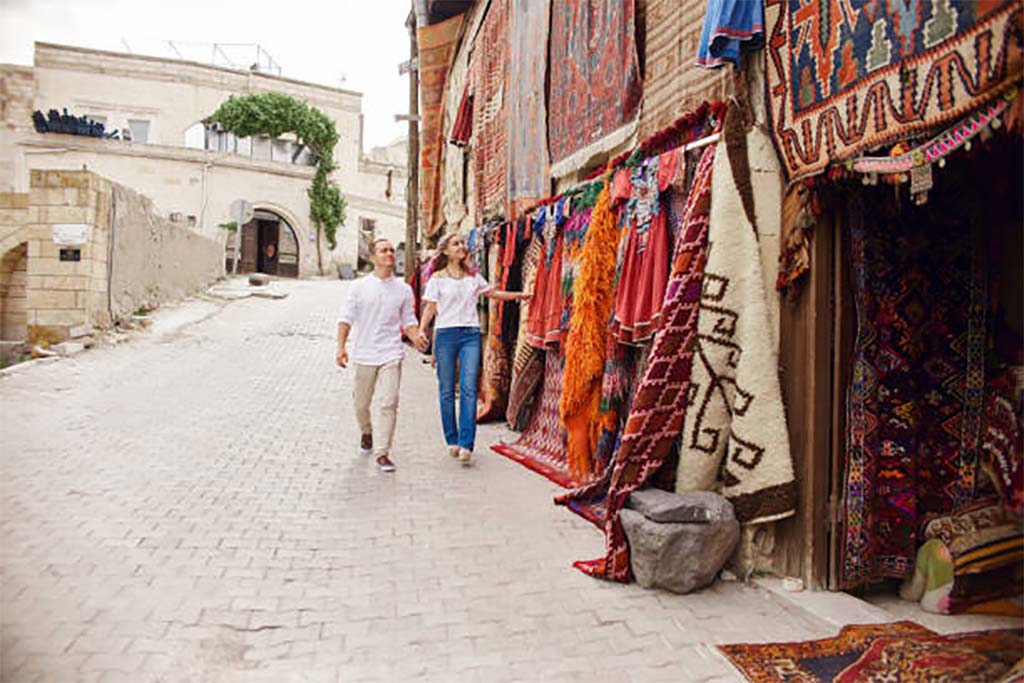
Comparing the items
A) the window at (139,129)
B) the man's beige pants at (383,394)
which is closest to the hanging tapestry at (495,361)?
the man's beige pants at (383,394)

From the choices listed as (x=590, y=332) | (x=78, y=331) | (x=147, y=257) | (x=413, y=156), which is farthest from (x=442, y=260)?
(x=413, y=156)

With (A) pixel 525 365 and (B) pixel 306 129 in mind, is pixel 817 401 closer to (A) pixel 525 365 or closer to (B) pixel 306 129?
(A) pixel 525 365

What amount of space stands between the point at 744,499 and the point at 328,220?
2964 centimetres

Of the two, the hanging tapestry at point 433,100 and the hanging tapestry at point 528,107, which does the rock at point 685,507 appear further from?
the hanging tapestry at point 433,100

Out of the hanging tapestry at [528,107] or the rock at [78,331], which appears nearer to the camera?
the hanging tapestry at [528,107]

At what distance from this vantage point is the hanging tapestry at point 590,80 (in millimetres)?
4430

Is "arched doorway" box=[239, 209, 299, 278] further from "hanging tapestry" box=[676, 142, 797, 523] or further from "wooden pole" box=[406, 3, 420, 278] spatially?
"hanging tapestry" box=[676, 142, 797, 523]

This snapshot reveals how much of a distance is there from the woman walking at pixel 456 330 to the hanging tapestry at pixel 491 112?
1.89 metres

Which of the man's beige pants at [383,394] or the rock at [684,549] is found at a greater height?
the man's beige pants at [383,394]

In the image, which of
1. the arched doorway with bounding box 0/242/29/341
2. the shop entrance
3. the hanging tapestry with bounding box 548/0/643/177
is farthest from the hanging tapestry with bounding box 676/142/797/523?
the arched doorway with bounding box 0/242/29/341

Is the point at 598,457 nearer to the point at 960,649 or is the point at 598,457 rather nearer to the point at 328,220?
the point at 960,649

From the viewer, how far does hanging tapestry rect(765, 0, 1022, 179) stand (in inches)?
80.7

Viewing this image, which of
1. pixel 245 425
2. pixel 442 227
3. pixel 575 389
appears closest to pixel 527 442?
pixel 575 389

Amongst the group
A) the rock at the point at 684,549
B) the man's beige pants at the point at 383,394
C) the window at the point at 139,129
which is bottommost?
the rock at the point at 684,549
